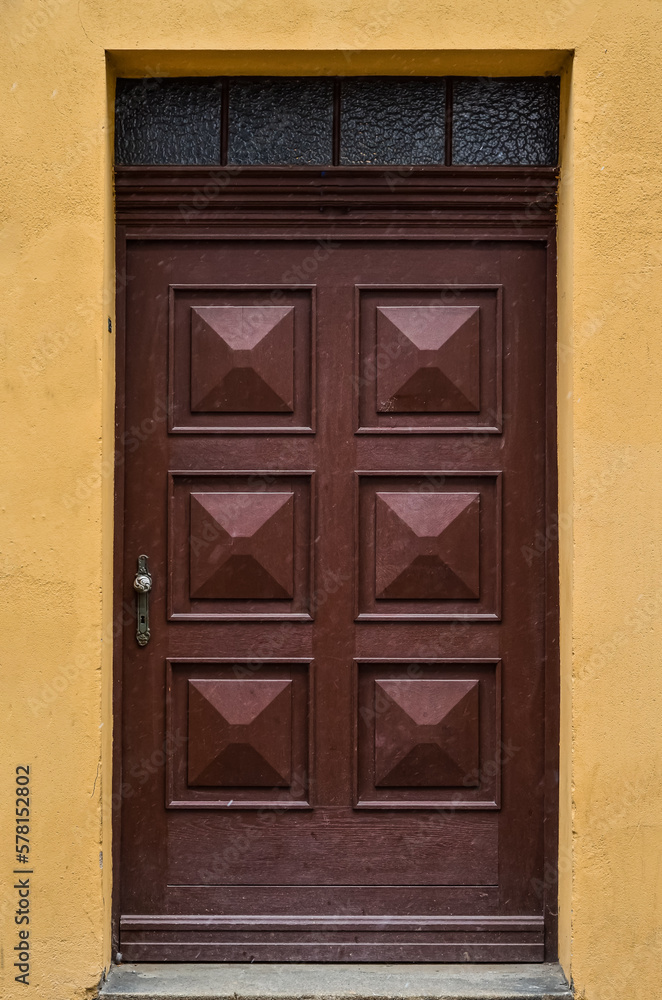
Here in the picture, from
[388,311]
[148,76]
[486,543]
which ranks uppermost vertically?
[148,76]

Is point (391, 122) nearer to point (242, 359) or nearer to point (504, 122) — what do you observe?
point (504, 122)

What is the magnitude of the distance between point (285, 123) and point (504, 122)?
2.90 ft

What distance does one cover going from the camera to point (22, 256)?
3.21 meters

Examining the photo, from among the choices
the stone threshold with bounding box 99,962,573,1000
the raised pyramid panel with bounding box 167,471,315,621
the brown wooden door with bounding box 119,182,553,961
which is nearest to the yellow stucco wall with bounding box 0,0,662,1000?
the stone threshold with bounding box 99,962,573,1000

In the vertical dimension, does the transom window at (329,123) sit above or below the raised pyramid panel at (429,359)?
above

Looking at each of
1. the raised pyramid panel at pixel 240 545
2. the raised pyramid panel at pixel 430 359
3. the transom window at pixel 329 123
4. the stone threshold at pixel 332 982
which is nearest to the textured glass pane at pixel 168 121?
the transom window at pixel 329 123

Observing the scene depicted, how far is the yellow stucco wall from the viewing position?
10.5 ft

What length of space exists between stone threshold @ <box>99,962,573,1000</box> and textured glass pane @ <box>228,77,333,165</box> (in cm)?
320

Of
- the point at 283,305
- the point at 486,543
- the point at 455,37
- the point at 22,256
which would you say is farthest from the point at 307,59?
the point at 486,543

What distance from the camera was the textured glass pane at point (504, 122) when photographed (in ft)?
11.3

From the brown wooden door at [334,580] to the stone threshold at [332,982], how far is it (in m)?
0.17

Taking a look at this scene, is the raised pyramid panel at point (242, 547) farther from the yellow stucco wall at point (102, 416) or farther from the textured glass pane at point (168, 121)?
the textured glass pane at point (168, 121)

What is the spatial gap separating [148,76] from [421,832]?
321 cm

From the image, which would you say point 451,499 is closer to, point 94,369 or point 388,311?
point 388,311
